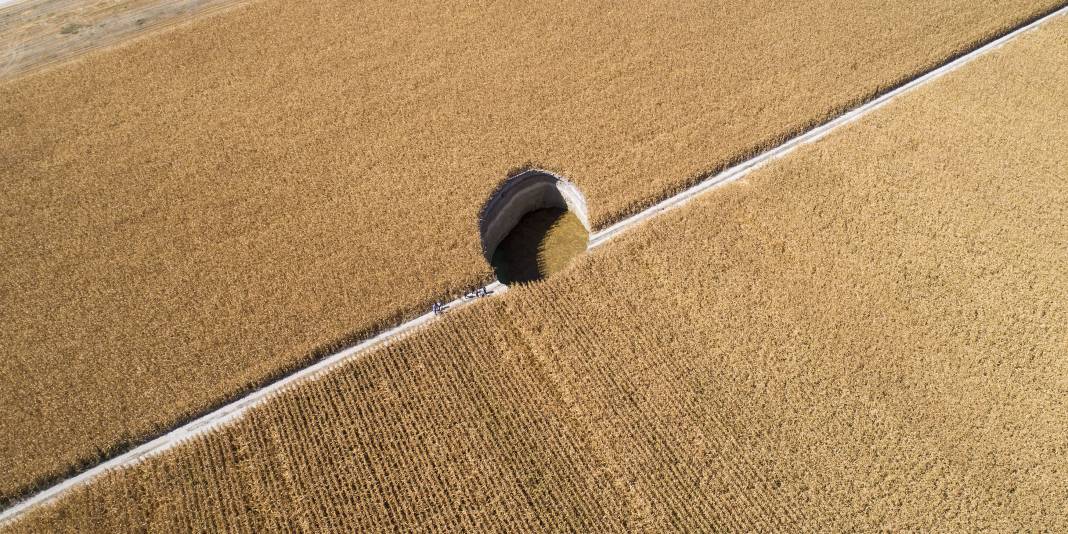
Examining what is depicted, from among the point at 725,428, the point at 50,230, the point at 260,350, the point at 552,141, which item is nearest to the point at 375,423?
the point at 260,350

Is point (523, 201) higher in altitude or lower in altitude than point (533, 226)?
higher

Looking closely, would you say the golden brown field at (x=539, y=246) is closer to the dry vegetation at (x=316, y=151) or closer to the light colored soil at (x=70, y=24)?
the dry vegetation at (x=316, y=151)

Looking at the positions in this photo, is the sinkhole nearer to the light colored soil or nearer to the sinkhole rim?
the sinkhole rim

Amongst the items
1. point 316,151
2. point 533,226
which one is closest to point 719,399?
point 533,226

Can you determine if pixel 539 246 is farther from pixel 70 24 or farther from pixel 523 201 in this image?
pixel 70 24

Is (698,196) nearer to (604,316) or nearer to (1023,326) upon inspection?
(604,316)

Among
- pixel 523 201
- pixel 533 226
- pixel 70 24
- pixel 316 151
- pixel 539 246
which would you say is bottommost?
pixel 539 246

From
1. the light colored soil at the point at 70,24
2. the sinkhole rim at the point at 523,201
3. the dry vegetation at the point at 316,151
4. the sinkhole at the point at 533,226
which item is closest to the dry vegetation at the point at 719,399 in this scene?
the sinkhole at the point at 533,226
